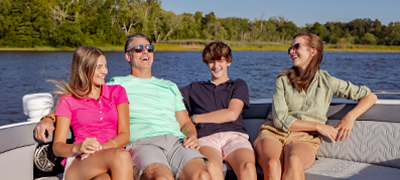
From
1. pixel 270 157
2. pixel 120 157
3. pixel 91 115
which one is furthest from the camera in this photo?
pixel 270 157

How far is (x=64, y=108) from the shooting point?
1.73 meters

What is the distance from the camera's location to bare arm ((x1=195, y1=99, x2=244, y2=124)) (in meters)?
2.20

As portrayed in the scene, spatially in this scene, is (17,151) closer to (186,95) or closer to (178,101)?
(178,101)

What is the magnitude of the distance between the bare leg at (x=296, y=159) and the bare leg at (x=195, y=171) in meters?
0.50

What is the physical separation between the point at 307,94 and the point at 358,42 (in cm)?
6010

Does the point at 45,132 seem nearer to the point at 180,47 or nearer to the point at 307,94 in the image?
the point at 307,94

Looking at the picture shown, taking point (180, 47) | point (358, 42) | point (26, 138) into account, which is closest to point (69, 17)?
point (180, 47)

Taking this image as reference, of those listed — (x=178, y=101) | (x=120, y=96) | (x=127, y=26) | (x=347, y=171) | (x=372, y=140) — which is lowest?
(x=347, y=171)

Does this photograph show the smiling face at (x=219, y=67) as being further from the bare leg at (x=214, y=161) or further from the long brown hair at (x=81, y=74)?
the long brown hair at (x=81, y=74)

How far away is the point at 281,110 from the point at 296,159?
1.44ft

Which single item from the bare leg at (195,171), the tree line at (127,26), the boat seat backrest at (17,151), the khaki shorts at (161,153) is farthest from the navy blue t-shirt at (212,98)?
the tree line at (127,26)

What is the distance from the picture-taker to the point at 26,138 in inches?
76.0

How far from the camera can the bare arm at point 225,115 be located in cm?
220

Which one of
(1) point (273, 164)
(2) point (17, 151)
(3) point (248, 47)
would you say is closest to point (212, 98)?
(1) point (273, 164)
